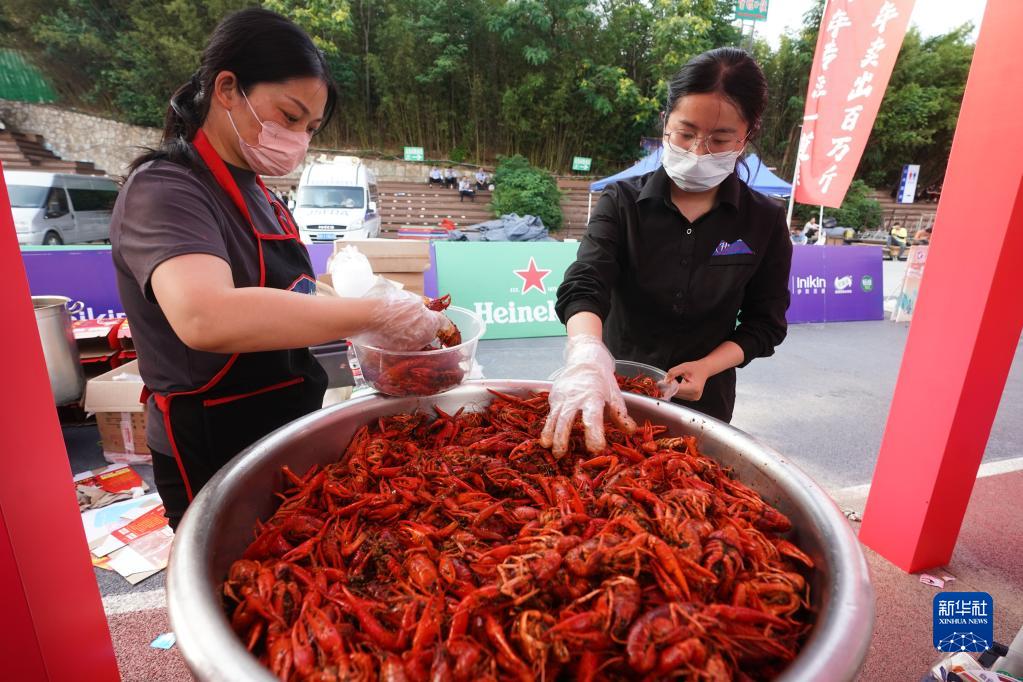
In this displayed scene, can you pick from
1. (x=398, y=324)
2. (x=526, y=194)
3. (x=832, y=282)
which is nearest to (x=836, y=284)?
(x=832, y=282)

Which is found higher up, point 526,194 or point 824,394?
point 526,194

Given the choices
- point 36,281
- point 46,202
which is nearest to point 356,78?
point 46,202

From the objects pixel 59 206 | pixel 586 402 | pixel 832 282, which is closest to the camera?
pixel 586 402

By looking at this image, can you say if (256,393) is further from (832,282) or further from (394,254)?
(832,282)

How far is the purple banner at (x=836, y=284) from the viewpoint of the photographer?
9.38 meters

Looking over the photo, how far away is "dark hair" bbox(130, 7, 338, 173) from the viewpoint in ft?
5.19

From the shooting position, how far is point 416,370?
1.73 metres

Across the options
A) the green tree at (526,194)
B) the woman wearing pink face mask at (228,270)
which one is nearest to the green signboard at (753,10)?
the green tree at (526,194)

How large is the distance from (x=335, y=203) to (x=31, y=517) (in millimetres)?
13570

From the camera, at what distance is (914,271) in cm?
955

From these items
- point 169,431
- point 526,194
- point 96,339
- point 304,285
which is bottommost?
point 96,339

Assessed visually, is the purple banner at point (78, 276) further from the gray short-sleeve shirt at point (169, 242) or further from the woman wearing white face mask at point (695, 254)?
the woman wearing white face mask at point (695, 254)

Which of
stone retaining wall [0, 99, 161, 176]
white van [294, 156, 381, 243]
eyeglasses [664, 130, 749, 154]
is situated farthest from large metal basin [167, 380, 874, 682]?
stone retaining wall [0, 99, 161, 176]

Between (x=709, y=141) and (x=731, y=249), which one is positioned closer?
(x=709, y=141)
